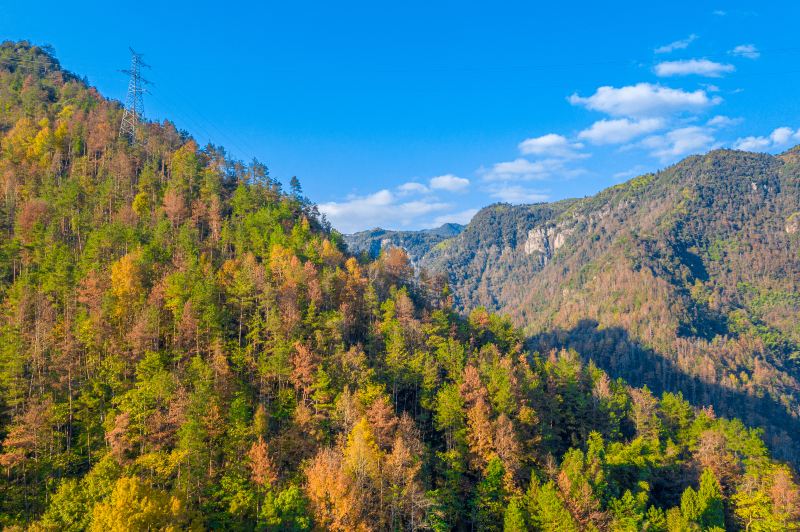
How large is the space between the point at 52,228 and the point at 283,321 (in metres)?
39.3

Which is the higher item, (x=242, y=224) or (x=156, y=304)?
(x=242, y=224)

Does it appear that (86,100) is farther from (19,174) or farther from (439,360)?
(439,360)

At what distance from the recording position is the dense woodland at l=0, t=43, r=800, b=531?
43031 mm

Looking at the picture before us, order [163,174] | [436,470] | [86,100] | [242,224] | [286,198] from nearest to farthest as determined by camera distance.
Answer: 1. [436,470]
2. [242,224]
3. [163,174]
4. [286,198]
5. [86,100]

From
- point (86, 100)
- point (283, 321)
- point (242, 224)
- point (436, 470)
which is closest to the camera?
point (436, 470)

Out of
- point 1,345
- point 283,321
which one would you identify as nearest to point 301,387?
point 283,321

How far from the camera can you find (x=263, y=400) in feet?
185

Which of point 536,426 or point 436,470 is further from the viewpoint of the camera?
point 536,426

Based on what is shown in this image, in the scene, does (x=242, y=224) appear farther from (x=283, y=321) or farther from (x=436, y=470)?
(x=436, y=470)

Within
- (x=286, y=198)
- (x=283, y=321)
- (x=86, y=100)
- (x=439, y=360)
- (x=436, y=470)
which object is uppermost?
(x=86, y=100)

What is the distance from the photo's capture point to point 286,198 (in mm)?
108438

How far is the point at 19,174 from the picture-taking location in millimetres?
86188

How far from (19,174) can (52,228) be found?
26.1 meters

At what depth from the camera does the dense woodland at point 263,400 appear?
43031 millimetres
